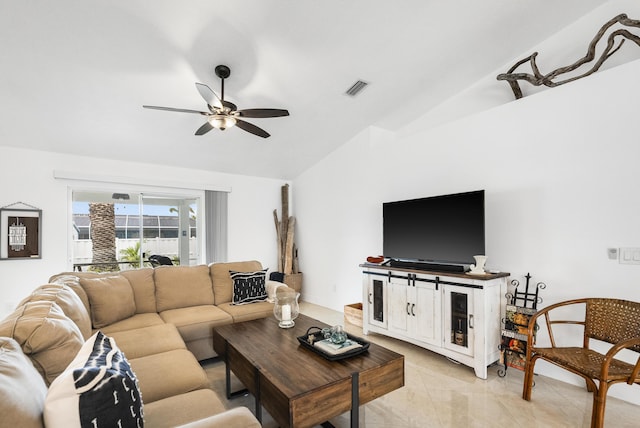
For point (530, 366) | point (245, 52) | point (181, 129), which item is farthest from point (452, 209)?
point (181, 129)

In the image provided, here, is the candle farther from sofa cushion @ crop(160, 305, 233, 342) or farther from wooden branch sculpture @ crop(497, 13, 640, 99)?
wooden branch sculpture @ crop(497, 13, 640, 99)

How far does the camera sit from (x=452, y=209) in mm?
3094

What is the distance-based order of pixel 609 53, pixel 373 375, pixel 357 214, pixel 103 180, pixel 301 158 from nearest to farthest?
1. pixel 373 375
2. pixel 609 53
3. pixel 103 180
4. pixel 357 214
5. pixel 301 158

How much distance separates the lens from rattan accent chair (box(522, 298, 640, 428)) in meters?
1.82

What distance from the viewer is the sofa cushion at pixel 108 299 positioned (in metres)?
2.70

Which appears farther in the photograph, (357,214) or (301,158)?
(301,158)

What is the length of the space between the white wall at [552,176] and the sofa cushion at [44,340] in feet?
11.1

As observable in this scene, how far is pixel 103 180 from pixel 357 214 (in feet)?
11.9

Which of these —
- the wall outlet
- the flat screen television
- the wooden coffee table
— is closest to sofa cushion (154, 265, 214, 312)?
the wooden coffee table

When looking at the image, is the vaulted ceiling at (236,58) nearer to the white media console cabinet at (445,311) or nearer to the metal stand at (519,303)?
the white media console cabinet at (445,311)

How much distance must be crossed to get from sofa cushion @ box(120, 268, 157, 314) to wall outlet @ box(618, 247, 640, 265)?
4.22 m

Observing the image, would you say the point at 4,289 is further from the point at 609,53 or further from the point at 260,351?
the point at 609,53

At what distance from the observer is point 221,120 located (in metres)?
2.77

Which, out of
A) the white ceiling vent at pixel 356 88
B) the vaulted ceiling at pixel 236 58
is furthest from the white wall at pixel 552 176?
the white ceiling vent at pixel 356 88
